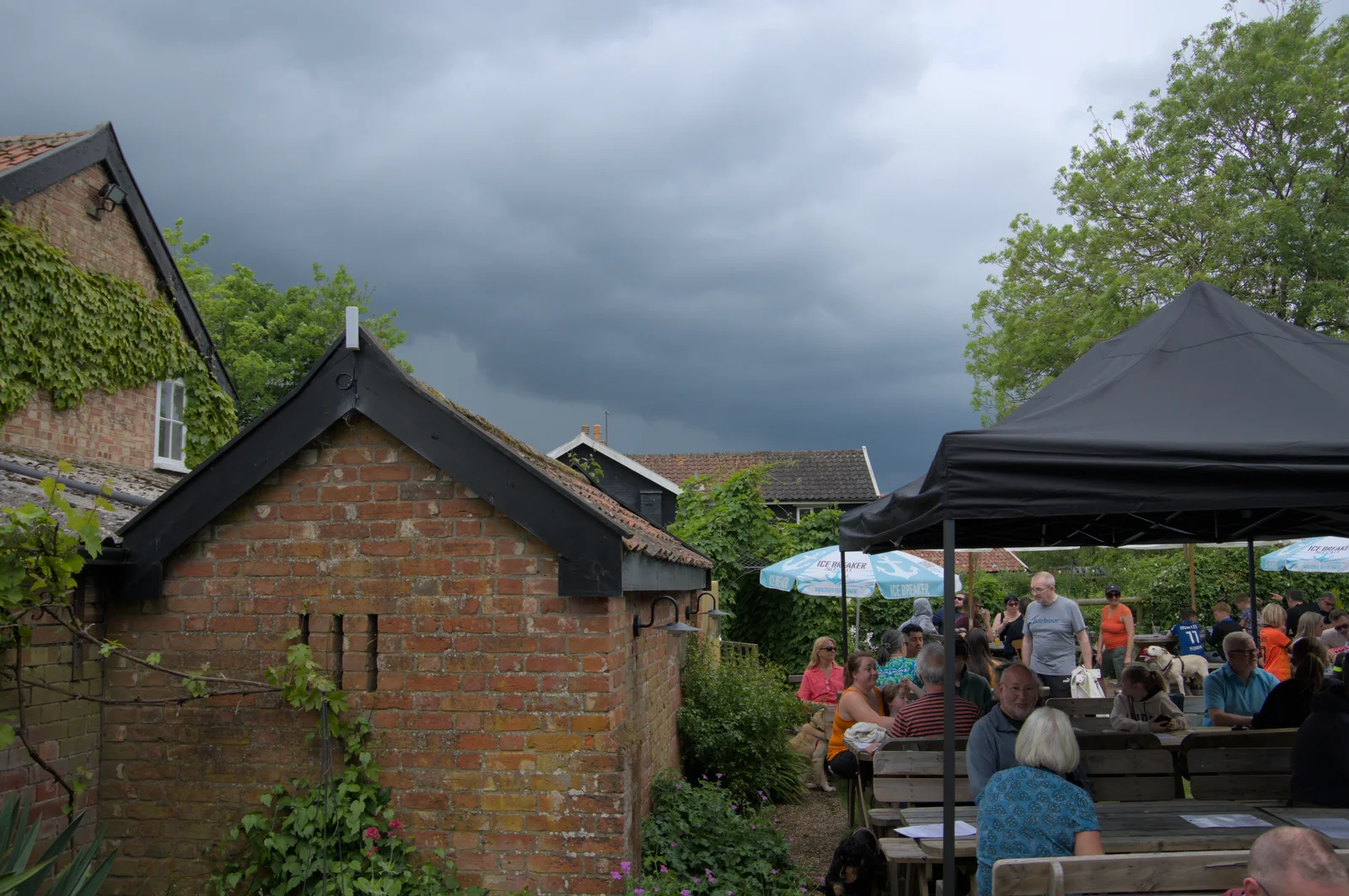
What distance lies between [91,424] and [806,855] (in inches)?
350

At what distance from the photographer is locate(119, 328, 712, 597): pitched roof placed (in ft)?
15.5

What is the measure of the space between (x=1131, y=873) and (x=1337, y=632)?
10.8m

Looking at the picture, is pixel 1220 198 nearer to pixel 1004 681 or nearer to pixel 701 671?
pixel 701 671

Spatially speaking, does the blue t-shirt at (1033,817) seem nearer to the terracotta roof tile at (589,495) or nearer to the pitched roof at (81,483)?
the terracotta roof tile at (589,495)

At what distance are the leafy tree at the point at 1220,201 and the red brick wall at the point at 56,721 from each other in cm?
2317

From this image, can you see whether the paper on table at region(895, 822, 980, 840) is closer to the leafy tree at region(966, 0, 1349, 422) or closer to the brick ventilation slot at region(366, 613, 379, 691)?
the brick ventilation slot at region(366, 613, 379, 691)

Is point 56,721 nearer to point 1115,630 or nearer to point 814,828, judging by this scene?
point 814,828

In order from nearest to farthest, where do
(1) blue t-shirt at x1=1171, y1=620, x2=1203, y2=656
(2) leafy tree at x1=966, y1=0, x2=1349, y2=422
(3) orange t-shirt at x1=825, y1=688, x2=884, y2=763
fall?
(3) orange t-shirt at x1=825, y1=688, x2=884, y2=763, (1) blue t-shirt at x1=1171, y1=620, x2=1203, y2=656, (2) leafy tree at x1=966, y1=0, x2=1349, y2=422

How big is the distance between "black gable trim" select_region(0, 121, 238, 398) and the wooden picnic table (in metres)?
10.0

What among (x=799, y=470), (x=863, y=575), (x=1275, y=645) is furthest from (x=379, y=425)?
(x=799, y=470)

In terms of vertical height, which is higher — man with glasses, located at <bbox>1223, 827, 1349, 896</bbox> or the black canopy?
the black canopy

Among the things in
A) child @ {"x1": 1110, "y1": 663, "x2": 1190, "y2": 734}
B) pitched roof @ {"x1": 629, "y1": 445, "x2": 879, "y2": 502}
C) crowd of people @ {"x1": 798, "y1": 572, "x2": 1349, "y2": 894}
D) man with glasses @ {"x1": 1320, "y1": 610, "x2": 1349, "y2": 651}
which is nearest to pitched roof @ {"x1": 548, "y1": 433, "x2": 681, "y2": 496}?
pitched roof @ {"x1": 629, "y1": 445, "x2": 879, "y2": 502}

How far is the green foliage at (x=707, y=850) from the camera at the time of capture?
5.38 m

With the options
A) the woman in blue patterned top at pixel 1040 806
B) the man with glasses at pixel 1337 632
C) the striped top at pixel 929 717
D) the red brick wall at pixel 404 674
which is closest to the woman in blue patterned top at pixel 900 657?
the striped top at pixel 929 717
